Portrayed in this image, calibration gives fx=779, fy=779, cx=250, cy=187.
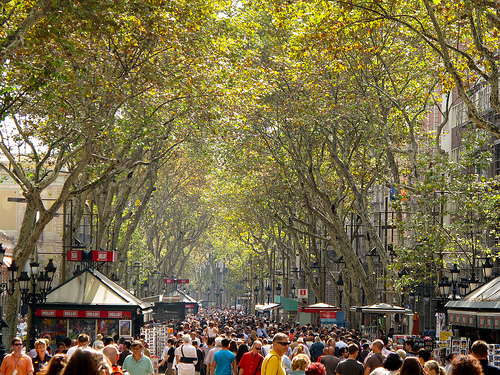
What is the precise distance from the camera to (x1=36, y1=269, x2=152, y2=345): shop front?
19.6 metres

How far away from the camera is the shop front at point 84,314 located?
19594mm

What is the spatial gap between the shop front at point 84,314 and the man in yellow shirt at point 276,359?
10263mm

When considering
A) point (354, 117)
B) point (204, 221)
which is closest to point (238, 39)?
point (354, 117)

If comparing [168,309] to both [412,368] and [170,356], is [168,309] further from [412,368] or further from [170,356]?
[412,368]

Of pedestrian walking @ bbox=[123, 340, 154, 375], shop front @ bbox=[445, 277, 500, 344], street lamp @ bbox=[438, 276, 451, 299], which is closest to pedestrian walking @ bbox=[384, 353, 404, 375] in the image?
pedestrian walking @ bbox=[123, 340, 154, 375]

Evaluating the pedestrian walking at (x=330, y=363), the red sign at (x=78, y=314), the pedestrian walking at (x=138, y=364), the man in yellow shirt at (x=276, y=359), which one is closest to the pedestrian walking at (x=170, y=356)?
the red sign at (x=78, y=314)

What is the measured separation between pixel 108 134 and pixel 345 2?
26.1ft

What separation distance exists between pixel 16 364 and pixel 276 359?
3.54 meters

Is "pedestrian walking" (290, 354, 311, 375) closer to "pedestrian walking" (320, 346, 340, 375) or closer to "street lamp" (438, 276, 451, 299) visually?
"pedestrian walking" (320, 346, 340, 375)

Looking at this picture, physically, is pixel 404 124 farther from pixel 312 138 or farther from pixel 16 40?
pixel 16 40

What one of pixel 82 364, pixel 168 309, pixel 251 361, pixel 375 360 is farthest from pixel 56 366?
pixel 168 309

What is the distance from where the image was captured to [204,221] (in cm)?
6084

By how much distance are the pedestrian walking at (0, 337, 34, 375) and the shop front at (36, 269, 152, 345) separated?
878 cm

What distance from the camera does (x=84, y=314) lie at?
19.6 meters
